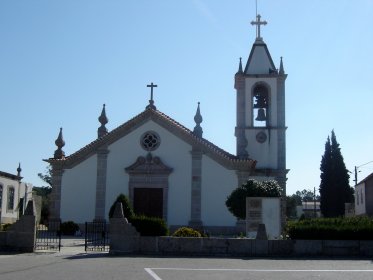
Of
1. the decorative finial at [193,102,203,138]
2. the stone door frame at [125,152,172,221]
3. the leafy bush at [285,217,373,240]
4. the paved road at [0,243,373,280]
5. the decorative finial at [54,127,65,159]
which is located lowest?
the paved road at [0,243,373,280]

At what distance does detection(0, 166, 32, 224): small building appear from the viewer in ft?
137

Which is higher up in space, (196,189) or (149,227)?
(196,189)

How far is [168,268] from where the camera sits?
13.3 m

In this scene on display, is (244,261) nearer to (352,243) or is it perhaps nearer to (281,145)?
(352,243)

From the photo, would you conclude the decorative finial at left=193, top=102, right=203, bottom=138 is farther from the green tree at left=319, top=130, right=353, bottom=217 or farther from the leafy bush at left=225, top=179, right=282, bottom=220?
the green tree at left=319, top=130, right=353, bottom=217

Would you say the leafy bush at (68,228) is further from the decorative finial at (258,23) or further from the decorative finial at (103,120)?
the decorative finial at (258,23)

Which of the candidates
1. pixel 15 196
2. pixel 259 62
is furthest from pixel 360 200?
pixel 15 196

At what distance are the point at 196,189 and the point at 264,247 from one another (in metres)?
12.9

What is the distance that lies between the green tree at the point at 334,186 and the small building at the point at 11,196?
26.4 m

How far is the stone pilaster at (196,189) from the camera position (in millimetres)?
29422

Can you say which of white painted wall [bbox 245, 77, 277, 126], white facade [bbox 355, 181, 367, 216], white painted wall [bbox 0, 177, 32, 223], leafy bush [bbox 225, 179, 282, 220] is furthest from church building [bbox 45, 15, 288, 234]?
white facade [bbox 355, 181, 367, 216]

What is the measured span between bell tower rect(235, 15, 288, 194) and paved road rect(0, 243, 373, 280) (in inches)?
756

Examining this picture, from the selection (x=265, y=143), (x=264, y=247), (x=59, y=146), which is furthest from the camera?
(x=265, y=143)

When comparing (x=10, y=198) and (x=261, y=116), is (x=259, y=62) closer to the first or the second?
(x=261, y=116)
